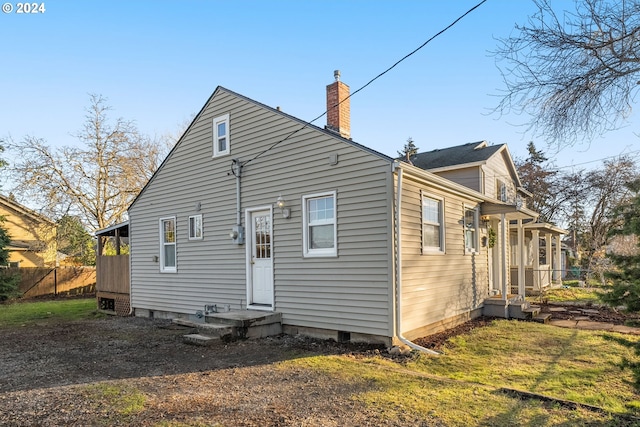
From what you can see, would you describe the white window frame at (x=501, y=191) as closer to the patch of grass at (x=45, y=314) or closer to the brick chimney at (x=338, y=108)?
the brick chimney at (x=338, y=108)

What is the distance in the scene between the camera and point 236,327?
797cm

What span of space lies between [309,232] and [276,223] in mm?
930

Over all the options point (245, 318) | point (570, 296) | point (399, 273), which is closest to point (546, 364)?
point (399, 273)

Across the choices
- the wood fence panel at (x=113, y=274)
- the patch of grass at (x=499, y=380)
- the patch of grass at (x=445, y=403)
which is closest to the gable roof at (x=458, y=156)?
the patch of grass at (x=499, y=380)

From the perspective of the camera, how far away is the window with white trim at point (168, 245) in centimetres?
1139

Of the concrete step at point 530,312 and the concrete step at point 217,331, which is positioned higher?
the concrete step at point 217,331

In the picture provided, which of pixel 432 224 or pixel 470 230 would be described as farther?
pixel 470 230

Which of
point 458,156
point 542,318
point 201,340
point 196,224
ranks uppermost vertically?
point 458,156

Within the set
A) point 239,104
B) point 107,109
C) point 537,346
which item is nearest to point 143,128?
point 107,109

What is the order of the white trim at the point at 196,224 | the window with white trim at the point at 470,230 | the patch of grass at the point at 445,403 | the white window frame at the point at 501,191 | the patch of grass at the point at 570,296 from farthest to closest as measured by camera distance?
the white window frame at the point at 501,191 < the patch of grass at the point at 570,296 < the white trim at the point at 196,224 < the window with white trim at the point at 470,230 < the patch of grass at the point at 445,403

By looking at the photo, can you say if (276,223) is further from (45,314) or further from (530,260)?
(530,260)

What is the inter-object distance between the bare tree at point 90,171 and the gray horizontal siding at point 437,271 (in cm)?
2224

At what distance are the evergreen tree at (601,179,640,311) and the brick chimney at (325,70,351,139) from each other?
6.71m

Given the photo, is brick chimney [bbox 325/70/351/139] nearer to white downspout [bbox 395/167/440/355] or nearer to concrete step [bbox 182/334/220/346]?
white downspout [bbox 395/167/440/355]
